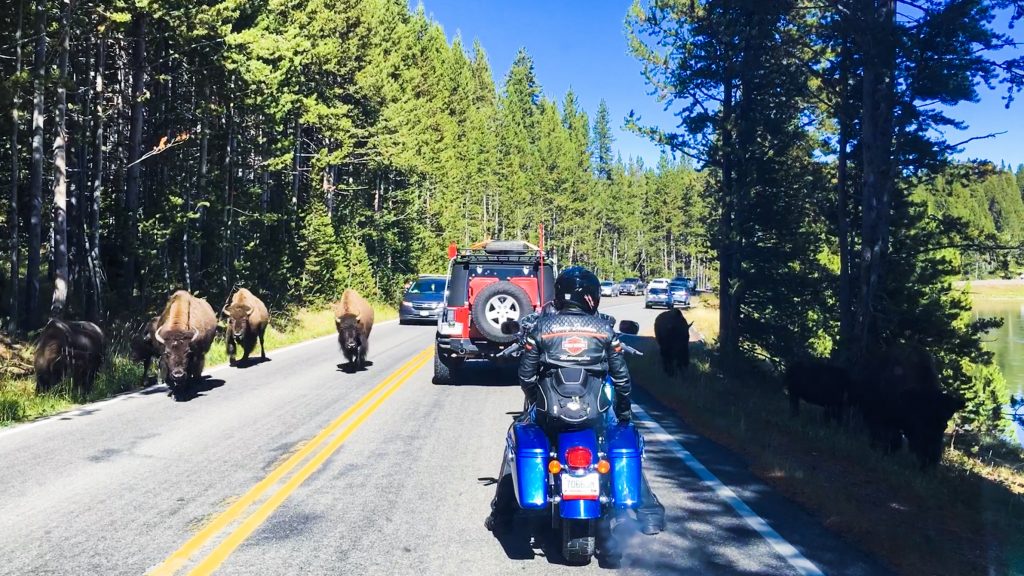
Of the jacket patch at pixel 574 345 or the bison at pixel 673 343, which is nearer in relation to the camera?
the jacket patch at pixel 574 345

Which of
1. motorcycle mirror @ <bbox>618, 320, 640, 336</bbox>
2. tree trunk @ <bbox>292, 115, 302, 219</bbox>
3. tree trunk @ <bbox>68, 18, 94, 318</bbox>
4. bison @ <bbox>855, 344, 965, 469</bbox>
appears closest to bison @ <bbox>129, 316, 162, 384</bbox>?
tree trunk @ <bbox>68, 18, 94, 318</bbox>

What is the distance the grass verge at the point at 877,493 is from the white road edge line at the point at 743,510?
1.74 feet

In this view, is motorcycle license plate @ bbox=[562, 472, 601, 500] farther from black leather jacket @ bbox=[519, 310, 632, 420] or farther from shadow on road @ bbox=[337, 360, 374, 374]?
shadow on road @ bbox=[337, 360, 374, 374]

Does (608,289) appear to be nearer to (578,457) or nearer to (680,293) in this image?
(680,293)

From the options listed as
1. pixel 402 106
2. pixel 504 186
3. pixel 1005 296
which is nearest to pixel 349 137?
pixel 402 106

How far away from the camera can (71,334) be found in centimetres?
1217

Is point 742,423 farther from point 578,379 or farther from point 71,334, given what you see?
point 71,334

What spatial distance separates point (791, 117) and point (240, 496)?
20.4 m

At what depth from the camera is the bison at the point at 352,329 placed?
1535 cm

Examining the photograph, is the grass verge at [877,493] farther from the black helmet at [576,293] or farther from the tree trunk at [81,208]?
the tree trunk at [81,208]

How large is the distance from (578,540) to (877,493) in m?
3.68

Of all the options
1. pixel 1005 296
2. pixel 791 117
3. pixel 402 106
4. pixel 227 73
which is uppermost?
pixel 402 106

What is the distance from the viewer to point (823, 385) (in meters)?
12.9

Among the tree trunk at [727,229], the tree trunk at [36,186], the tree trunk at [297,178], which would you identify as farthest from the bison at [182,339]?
the tree trunk at [297,178]
